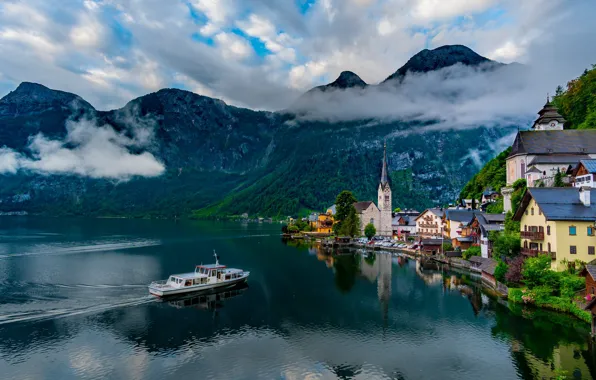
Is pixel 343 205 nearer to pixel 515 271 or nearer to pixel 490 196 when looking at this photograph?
pixel 490 196

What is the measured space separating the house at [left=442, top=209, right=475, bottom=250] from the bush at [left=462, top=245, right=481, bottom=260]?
5.58 m

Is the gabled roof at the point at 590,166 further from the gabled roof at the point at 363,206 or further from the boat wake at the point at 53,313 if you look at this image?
the gabled roof at the point at 363,206

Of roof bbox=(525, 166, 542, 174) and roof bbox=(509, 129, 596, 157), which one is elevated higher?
roof bbox=(509, 129, 596, 157)

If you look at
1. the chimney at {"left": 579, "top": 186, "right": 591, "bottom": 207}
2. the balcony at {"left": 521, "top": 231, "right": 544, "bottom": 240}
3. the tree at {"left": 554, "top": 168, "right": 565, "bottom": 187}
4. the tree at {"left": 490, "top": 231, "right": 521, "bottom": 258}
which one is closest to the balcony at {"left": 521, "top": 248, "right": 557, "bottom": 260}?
the tree at {"left": 490, "top": 231, "right": 521, "bottom": 258}

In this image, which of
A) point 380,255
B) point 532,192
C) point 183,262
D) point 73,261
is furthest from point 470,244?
point 73,261

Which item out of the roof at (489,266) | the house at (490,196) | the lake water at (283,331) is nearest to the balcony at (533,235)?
the roof at (489,266)

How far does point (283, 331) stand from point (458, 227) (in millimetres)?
62459

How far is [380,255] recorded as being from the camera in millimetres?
94188

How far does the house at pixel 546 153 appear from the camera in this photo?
7050 centimetres

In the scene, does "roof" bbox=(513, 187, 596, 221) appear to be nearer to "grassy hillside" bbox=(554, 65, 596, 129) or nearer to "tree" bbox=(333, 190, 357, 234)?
"grassy hillside" bbox=(554, 65, 596, 129)

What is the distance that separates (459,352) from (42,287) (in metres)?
54.2

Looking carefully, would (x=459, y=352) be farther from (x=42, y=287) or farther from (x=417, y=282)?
(x=42, y=287)

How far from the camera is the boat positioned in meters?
50.2

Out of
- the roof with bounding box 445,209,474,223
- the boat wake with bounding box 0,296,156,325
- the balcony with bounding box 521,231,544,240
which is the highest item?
the roof with bounding box 445,209,474,223
